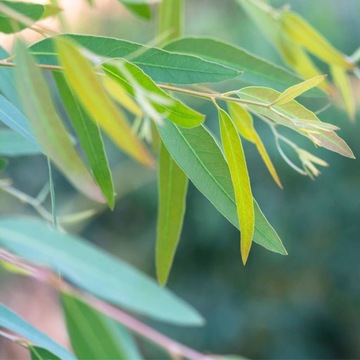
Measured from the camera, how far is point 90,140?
18.5 inches

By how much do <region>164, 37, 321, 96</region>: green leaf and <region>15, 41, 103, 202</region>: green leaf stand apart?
0.82 ft

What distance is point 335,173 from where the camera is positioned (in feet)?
6.98

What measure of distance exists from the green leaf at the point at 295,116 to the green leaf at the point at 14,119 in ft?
0.42

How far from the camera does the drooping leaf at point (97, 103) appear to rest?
0.88 ft

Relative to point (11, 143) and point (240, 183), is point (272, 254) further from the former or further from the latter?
point (240, 183)

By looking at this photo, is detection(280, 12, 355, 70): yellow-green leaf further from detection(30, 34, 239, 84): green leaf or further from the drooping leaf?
the drooping leaf

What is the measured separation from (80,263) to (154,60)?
16 centimetres

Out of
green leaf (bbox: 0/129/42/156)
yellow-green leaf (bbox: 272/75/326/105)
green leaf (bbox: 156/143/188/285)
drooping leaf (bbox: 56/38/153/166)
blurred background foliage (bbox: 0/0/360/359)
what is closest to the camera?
drooping leaf (bbox: 56/38/153/166)

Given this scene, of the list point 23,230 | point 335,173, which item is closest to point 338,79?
point 23,230

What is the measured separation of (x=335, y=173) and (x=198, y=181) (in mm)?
1755

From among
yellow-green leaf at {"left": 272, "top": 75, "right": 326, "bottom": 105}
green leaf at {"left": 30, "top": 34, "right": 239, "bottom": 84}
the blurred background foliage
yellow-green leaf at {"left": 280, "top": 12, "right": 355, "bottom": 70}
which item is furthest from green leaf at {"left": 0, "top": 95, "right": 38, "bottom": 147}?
the blurred background foliage

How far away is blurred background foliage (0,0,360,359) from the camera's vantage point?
2109 millimetres

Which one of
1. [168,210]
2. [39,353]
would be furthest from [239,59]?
[39,353]

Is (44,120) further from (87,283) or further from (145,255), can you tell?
(145,255)
